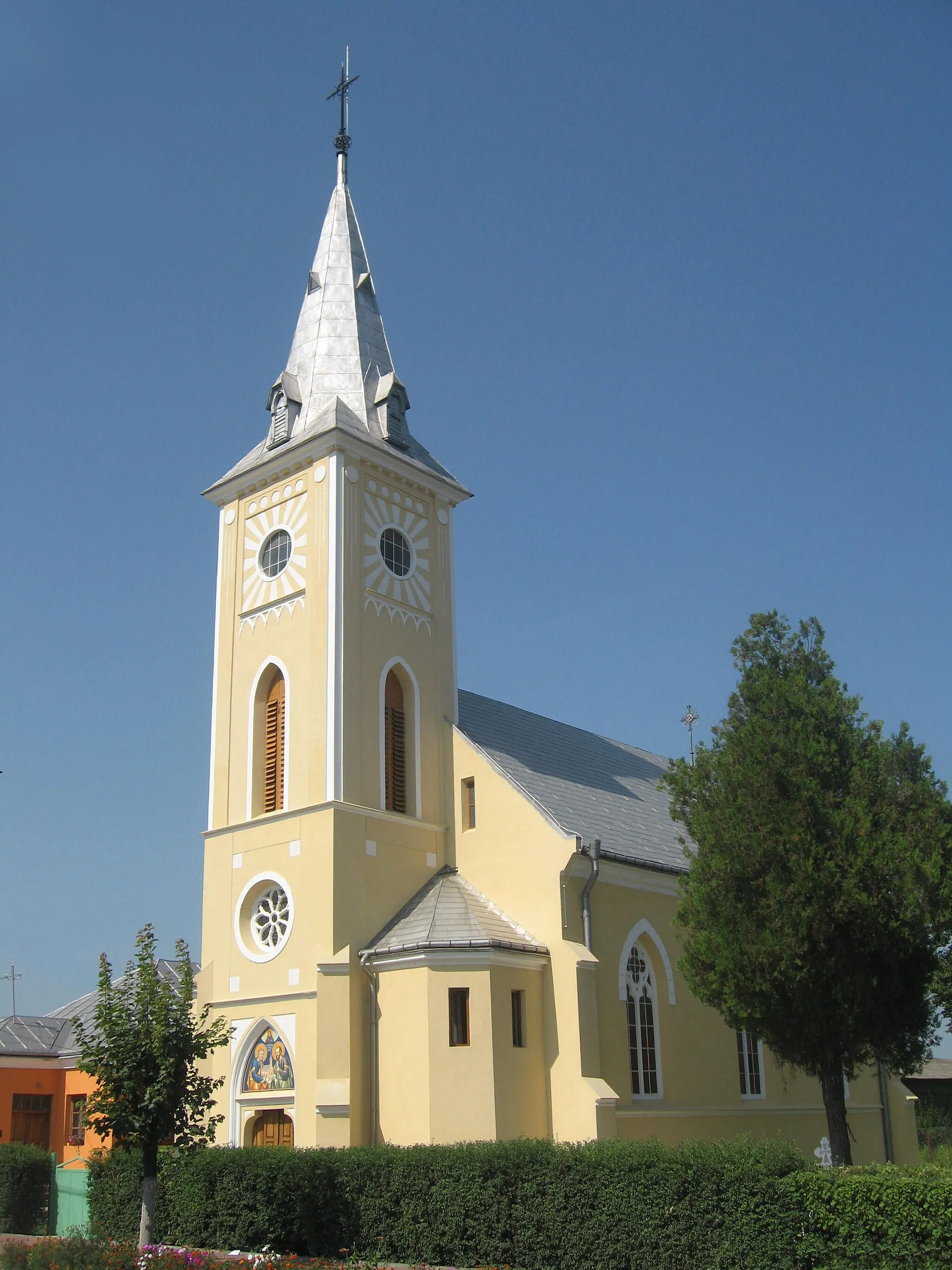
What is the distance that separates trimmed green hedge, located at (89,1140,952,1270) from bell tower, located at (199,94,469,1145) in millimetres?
2967

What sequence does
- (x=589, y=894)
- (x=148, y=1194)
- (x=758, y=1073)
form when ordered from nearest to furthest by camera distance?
1. (x=148, y=1194)
2. (x=589, y=894)
3. (x=758, y=1073)

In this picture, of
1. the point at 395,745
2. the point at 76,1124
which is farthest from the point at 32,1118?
the point at 395,745

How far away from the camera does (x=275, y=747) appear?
26.7 meters

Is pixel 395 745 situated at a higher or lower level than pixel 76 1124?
higher

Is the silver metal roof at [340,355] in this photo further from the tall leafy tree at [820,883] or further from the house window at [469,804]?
the tall leafy tree at [820,883]

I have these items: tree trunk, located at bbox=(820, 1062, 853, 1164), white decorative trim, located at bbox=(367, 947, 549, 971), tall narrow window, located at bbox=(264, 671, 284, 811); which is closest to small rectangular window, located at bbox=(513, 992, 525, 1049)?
white decorative trim, located at bbox=(367, 947, 549, 971)

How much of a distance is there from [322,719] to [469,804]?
4.02 metres

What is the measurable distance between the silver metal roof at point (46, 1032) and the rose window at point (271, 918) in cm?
891

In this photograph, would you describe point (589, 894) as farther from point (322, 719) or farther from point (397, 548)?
point (397, 548)

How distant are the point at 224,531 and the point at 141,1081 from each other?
15404mm

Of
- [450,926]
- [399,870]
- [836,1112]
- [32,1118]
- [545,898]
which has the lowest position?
[32,1118]

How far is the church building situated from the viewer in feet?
73.4

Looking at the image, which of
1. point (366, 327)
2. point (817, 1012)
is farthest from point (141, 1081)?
point (366, 327)

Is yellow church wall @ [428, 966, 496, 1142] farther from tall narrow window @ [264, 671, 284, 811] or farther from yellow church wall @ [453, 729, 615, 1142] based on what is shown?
tall narrow window @ [264, 671, 284, 811]
